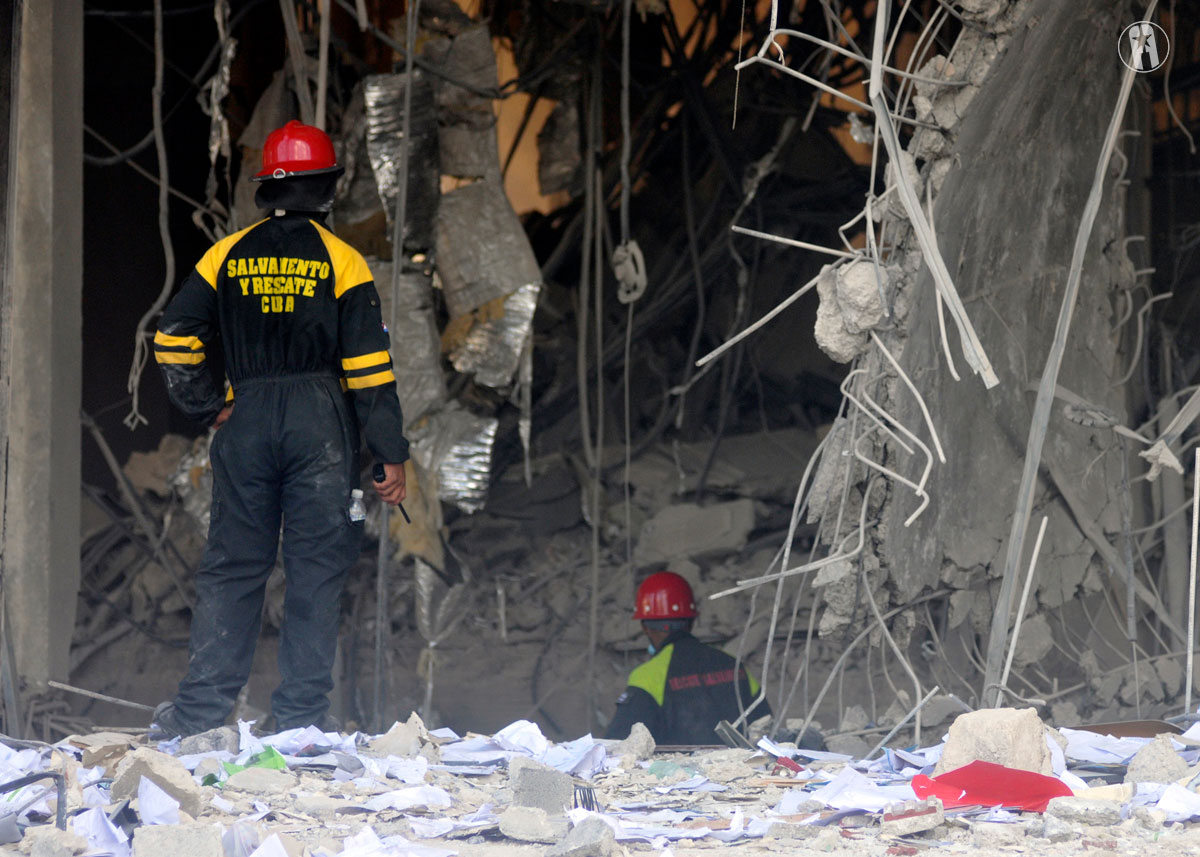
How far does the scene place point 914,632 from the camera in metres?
3.51

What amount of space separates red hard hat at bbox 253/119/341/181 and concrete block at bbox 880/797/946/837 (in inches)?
87.7

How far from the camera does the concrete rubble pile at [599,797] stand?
6.97 ft

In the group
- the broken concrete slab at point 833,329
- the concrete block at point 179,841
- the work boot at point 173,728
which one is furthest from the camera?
the work boot at point 173,728

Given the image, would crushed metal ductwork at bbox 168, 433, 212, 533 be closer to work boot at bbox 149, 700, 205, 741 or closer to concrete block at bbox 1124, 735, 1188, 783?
work boot at bbox 149, 700, 205, 741

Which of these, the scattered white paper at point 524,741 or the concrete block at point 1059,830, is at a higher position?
the concrete block at point 1059,830

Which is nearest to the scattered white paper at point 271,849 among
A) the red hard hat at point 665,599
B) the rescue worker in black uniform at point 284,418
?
the rescue worker in black uniform at point 284,418

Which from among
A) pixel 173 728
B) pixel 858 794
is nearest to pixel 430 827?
pixel 858 794

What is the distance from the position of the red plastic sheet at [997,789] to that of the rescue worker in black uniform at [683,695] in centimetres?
175

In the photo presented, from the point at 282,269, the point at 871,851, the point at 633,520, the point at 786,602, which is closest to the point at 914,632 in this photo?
the point at 871,851

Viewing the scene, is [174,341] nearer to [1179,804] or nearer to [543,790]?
[543,790]

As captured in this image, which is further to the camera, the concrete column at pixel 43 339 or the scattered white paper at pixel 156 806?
the concrete column at pixel 43 339

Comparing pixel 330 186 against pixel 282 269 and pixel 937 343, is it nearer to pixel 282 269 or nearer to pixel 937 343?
pixel 282 269

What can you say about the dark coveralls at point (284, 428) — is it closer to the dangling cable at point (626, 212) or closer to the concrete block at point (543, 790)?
the concrete block at point (543, 790)

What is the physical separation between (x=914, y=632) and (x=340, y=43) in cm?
324
